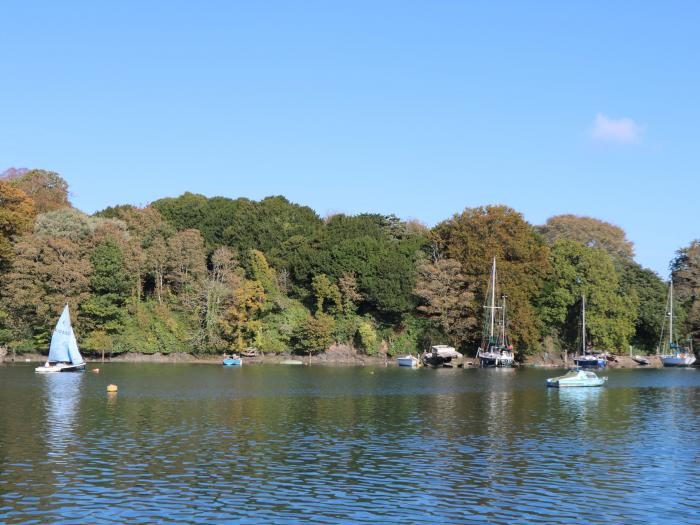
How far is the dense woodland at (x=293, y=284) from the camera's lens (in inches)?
4569

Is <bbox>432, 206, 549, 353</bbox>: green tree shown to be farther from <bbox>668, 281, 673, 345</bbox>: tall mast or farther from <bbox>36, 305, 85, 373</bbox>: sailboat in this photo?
<bbox>36, 305, 85, 373</bbox>: sailboat

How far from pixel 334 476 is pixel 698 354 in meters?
129

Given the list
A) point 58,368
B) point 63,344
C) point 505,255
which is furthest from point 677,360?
point 58,368

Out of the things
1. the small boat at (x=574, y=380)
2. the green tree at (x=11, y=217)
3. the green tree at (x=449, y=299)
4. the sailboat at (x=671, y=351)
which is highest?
the green tree at (x=11, y=217)

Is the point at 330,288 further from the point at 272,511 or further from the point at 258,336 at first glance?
the point at 272,511

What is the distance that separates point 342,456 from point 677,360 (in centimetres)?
10874

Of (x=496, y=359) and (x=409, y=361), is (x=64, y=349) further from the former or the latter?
(x=496, y=359)

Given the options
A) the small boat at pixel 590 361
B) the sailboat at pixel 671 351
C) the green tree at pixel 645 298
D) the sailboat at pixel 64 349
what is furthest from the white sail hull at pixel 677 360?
the sailboat at pixel 64 349

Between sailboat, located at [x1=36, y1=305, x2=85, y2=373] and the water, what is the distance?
21.6m

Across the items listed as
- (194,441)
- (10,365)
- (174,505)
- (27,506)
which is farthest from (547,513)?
(10,365)

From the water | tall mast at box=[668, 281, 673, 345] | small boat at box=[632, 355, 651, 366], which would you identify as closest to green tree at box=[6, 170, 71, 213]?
the water

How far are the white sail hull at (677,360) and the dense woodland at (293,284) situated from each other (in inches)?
248

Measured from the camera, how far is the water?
2814 cm

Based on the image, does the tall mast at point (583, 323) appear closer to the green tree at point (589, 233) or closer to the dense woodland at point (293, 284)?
the dense woodland at point (293, 284)
